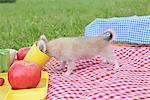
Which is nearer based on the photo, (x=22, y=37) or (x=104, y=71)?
(x=104, y=71)

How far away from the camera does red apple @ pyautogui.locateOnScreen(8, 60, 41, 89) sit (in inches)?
94.2

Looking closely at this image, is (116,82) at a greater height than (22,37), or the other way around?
(116,82)

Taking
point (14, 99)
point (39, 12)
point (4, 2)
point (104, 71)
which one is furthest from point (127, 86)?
point (4, 2)

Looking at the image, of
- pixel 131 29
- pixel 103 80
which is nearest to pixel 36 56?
pixel 103 80

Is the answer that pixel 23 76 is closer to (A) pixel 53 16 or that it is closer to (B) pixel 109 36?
(B) pixel 109 36

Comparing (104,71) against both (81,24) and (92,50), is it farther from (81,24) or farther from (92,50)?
(81,24)

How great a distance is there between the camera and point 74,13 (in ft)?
22.9

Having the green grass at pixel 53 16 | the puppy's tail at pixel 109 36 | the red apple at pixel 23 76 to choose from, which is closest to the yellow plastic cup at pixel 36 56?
the red apple at pixel 23 76

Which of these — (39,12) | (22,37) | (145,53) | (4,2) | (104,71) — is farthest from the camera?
(4,2)

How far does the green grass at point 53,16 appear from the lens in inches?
205

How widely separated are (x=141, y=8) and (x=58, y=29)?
1.82 meters

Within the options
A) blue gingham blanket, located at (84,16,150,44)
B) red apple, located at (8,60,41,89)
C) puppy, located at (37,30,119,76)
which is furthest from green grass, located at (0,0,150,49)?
red apple, located at (8,60,41,89)

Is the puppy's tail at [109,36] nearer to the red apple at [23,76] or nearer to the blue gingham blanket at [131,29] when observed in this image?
the red apple at [23,76]

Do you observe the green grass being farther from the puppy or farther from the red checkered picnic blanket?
the puppy
